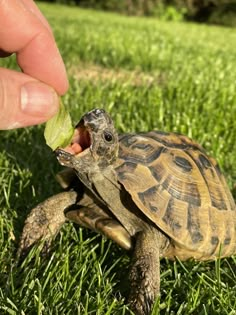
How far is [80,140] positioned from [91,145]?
99mm

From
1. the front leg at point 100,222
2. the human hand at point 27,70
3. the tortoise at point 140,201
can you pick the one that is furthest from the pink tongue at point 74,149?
the front leg at point 100,222

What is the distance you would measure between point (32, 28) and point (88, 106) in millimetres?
2343

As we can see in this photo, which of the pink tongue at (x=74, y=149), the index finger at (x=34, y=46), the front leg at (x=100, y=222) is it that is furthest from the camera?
the front leg at (x=100, y=222)

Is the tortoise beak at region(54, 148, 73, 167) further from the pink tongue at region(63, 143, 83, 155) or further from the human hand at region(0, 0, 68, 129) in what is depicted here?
the human hand at region(0, 0, 68, 129)

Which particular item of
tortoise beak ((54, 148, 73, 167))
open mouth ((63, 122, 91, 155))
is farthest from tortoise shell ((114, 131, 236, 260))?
tortoise beak ((54, 148, 73, 167))

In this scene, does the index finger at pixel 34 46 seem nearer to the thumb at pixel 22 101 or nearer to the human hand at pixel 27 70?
the human hand at pixel 27 70

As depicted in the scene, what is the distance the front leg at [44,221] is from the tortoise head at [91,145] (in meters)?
0.34

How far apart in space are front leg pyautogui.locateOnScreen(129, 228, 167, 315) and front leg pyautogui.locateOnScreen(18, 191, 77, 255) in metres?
0.42

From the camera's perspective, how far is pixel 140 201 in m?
2.51

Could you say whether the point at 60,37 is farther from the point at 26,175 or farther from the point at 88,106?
the point at 26,175

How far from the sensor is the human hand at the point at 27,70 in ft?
6.32

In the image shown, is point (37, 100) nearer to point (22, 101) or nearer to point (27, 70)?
point (22, 101)

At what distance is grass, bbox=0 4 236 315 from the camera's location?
88.0 inches

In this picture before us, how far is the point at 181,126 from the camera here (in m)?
4.15
